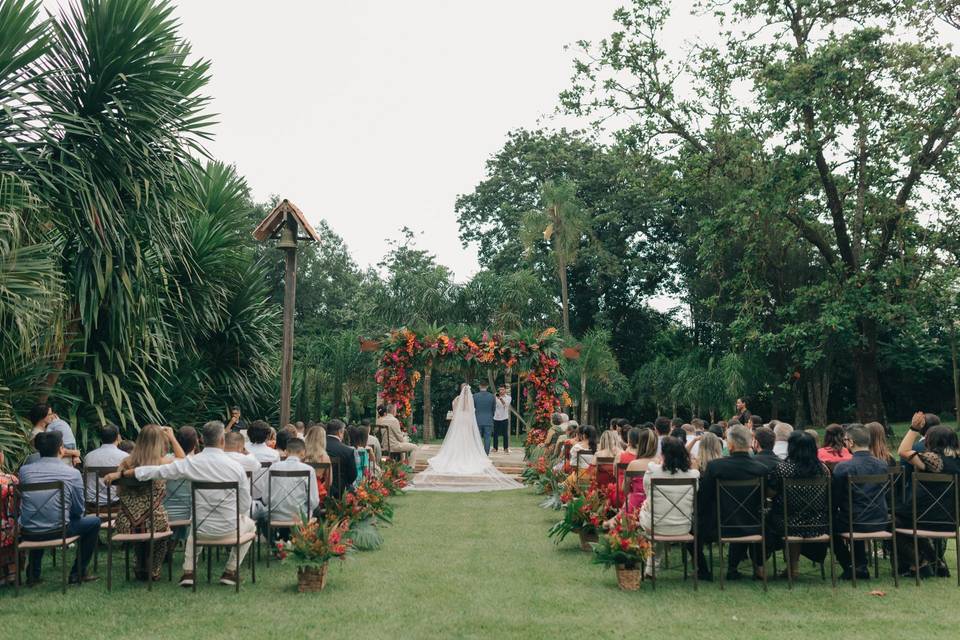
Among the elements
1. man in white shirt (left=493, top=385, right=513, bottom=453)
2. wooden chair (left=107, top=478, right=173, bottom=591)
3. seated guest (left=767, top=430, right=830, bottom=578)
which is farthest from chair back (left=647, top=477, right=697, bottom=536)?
man in white shirt (left=493, top=385, right=513, bottom=453)

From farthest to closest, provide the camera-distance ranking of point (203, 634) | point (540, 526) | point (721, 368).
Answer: point (721, 368) < point (540, 526) < point (203, 634)

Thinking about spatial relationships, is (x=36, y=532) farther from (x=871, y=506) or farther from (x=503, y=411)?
(x=503, y=411)

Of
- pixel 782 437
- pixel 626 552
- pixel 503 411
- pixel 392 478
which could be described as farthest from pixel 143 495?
pixel 503 411

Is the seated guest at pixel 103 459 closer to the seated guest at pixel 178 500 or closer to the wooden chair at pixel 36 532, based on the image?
the seated guest at pixel 178 500

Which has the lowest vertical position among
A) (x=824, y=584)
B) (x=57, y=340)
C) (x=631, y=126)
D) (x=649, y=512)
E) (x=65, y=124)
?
(x=824, y=584)

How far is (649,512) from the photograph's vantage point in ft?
23.9

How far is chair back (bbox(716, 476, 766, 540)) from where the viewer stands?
705cm

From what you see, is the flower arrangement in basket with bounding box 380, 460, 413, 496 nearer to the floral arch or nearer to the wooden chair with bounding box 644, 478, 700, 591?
the floral arch

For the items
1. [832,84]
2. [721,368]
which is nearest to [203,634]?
[832,84]

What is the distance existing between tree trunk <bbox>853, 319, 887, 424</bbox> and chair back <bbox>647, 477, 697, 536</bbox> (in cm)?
1624

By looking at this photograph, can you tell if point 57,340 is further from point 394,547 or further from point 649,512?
point 649,512

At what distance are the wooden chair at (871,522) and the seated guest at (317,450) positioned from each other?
478 centimetres

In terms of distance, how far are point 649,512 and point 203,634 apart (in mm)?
3665

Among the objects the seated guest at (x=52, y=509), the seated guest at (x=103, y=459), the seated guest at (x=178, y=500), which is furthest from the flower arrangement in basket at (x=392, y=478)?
the seated guest at (x=52, y=509)
